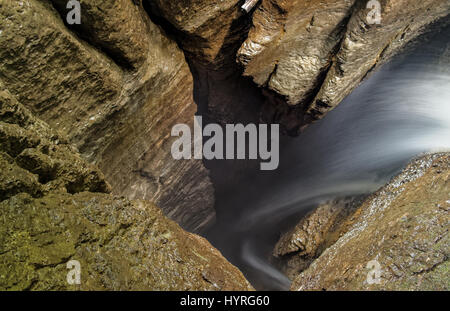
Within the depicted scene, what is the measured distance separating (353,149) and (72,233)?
543 centimetres

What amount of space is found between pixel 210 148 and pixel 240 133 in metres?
0.68

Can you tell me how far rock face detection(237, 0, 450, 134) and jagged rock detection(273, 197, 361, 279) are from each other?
169cm

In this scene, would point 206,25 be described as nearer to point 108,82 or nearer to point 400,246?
point 108,82

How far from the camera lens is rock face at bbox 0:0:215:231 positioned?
12.3 feet

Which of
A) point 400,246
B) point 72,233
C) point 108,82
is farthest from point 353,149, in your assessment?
point 72,233

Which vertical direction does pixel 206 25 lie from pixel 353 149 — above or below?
above

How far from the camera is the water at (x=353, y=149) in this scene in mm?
5895

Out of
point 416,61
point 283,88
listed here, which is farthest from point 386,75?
point 283,88

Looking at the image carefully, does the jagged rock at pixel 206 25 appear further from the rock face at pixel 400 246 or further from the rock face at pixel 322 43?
the rock face at pixel 400 246

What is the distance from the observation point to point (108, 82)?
460 centimetres

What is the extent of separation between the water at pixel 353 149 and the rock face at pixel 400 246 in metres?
1.15

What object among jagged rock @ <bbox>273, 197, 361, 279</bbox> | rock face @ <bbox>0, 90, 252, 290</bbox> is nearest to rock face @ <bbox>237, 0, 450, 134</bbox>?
jagged rock @ <bbox>273, 197, 361, 279</bbox>

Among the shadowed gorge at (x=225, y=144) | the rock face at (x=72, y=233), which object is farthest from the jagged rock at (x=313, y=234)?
the rock face at (x=72, y=233)
